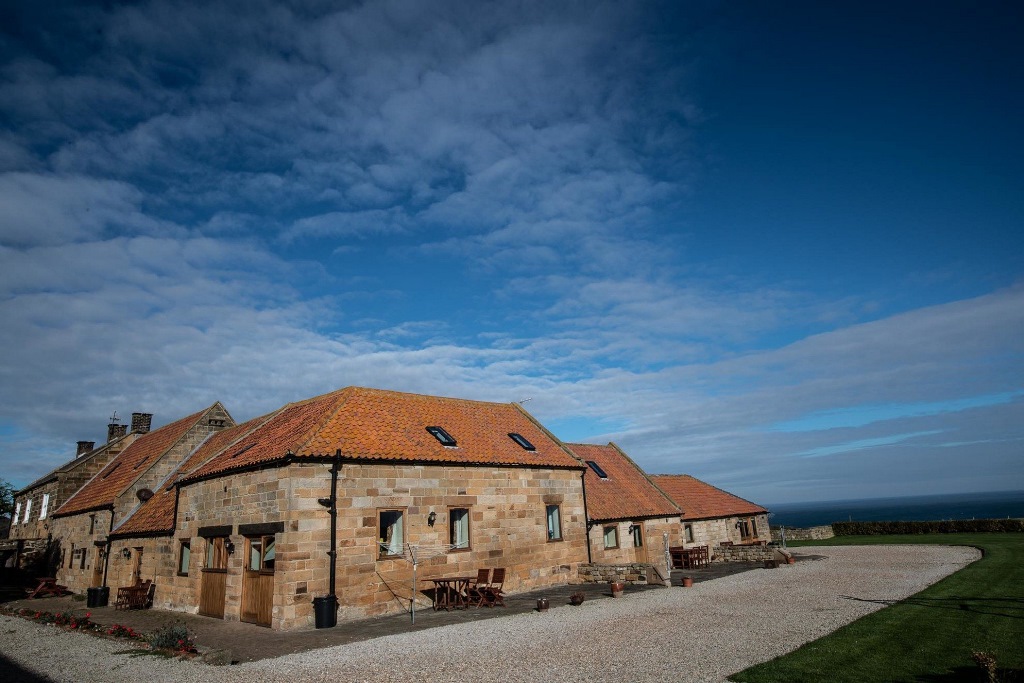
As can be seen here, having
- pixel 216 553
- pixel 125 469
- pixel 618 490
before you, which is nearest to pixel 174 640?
pixel 216 553

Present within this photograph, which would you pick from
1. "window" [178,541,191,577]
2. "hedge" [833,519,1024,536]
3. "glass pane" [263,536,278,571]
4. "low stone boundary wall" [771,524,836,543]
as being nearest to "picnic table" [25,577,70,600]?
"window" [178,541,191,577]

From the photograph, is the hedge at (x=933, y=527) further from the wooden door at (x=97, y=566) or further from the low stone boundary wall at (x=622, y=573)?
the wooden door at (x=97, y=566)

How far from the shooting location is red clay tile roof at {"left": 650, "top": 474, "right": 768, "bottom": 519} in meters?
34.5

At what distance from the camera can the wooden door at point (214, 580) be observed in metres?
18.0

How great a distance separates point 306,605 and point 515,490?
900cm

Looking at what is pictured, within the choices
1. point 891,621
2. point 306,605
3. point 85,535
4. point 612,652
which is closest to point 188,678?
point 306,605

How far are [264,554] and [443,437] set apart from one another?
284 inches

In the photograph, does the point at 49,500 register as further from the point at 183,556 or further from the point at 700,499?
the point at 700,499

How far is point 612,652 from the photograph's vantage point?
11.6 m

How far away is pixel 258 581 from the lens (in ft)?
54.3

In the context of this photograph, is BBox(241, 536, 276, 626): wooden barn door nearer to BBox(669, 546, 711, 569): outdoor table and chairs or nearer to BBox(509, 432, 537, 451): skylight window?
BBox(509, 432, 537, 451): skylight window

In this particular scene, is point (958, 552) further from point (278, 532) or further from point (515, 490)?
point (278, 532)

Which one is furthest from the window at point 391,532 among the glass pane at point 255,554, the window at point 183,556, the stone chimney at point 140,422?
the stone chimney at point 140,422

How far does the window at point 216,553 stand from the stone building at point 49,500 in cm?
1723
